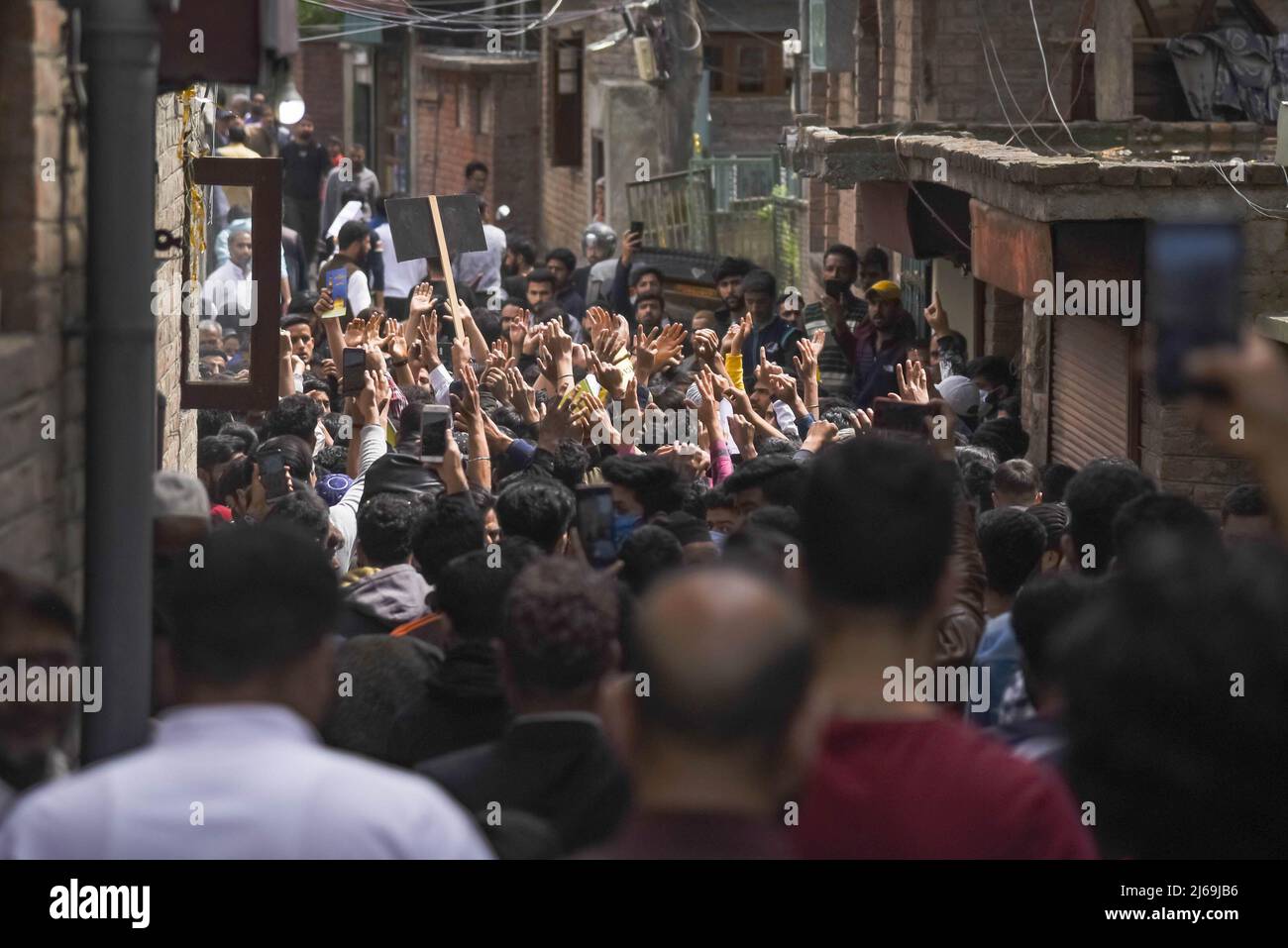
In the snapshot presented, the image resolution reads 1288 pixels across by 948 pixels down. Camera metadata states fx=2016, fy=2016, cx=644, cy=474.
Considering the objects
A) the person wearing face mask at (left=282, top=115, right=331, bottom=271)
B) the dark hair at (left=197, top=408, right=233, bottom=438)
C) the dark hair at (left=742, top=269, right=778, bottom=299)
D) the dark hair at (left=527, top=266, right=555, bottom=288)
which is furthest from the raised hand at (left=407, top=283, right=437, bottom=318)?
the person wearing face mask at (left=282, top=115, right=331, bottom=271)

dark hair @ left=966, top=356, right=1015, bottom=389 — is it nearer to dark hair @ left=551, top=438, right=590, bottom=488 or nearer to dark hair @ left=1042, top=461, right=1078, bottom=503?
dark hair @ left=1042, top=461, right=1078, bottom=503

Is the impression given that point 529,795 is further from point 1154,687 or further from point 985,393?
point 985,393

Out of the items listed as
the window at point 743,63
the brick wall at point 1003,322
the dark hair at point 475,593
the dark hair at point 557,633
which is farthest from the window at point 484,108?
the dark hair at point 557,633

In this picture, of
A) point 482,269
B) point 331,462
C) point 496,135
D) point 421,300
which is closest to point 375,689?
point 331,462

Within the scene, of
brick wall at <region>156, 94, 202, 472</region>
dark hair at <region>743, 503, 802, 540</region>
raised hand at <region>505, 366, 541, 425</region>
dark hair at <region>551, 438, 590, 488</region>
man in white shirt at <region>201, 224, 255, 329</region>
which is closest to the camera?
dark hair at <region>743, 503, 802, 540</region>

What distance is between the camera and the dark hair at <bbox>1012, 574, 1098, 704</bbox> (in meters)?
4.28

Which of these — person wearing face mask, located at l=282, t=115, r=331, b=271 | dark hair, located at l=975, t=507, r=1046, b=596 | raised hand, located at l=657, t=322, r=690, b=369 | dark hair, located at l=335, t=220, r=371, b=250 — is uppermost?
person wearing face mask, located at l=282, t=115, r=331, b=271

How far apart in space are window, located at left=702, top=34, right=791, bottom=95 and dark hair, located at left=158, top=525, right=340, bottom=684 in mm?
24871

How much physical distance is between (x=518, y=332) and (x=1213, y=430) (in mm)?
8318

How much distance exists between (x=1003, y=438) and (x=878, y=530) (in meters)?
7.13

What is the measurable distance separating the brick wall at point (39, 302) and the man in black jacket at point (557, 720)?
1114 millimetres

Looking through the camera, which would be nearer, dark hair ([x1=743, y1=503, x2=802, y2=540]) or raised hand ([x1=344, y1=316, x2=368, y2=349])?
dark hair ([x1=743, y1=503, x2=802, y2=540])

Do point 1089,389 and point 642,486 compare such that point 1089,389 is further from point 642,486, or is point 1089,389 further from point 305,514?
point 305,514

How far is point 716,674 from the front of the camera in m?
2.49
